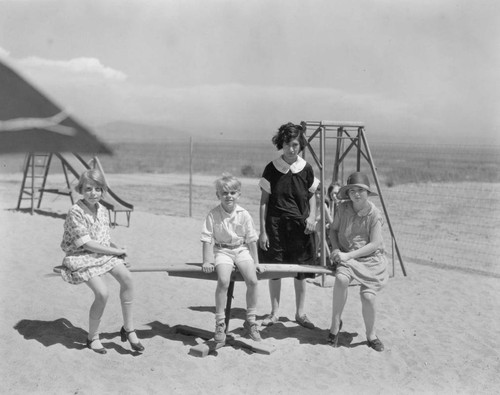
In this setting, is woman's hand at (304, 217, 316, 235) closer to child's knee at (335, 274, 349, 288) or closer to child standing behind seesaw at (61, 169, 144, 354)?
child's knee at (335, 274, 349, 288)

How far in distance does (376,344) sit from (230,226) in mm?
1416

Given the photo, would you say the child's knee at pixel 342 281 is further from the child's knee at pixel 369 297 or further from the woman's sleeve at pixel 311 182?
the woman's sleeve at pixel 311 182

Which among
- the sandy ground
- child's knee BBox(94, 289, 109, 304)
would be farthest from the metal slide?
child's knee BBox(94, 289, 109, 304)

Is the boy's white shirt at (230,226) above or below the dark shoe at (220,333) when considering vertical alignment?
above

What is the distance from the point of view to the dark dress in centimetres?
517

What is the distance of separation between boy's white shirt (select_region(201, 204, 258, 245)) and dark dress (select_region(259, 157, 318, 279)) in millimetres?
404

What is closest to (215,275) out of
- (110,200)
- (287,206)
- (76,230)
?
(287,206)

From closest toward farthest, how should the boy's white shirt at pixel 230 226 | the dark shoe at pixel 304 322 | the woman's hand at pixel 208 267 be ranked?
the woman's hand at pixel 208 267, the boy's white shirt at pixel 230 226, the dark shoe at pixel 304 322

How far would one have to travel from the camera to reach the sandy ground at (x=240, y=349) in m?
4.31

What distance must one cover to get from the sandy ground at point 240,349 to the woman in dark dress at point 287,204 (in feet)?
2.18

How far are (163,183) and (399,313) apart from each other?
17048 mm

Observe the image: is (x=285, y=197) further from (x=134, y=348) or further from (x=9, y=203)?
(x=9, y=203)

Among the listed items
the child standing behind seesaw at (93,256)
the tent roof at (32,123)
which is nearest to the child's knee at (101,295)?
the child standing behind seesaw at (93,256)

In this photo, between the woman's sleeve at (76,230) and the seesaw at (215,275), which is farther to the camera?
the seesaw at (215,275)
